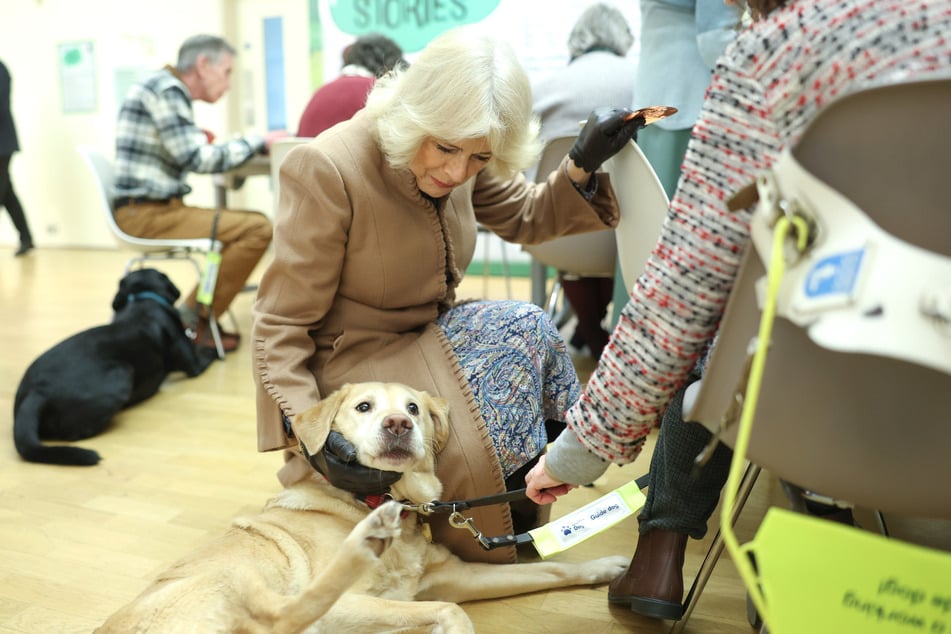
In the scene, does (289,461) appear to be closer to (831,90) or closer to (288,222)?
(288,222)

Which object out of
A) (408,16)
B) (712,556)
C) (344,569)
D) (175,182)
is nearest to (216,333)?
(175,182)

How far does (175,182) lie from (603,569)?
110 inches

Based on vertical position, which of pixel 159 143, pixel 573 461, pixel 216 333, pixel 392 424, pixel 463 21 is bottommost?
pixel 216 333

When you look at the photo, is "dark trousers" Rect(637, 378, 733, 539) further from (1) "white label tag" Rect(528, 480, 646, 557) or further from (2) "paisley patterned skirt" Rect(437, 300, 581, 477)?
(2) "paisley patterned skirt" Rect(437, 300, 581, 477)

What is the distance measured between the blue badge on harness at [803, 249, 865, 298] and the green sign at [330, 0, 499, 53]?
4872mm

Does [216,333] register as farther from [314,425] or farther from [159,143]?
[314,425]

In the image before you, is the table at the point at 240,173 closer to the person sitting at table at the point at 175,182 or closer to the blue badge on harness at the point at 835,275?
the person sitting at table at the point at 175,182

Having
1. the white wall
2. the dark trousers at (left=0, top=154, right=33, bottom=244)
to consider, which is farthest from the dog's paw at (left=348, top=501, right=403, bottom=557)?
the dark trousers at (left=0, top=154, right=33, bottom=244)

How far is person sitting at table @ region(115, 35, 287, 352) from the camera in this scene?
3408mm

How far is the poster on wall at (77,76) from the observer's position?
6.87 metres

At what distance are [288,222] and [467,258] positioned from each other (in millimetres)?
444

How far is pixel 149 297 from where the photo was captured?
124 inches

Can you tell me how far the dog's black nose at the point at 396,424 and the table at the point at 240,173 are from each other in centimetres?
255

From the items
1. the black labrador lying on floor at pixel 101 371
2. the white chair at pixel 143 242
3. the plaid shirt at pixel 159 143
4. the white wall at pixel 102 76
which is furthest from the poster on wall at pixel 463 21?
the black labrador lying on floor at pixel 101 371
